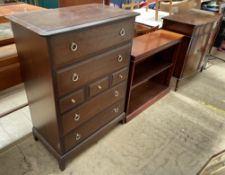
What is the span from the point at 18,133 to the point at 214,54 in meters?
3.29

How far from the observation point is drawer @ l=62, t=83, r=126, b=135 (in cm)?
128

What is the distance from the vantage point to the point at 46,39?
922mm

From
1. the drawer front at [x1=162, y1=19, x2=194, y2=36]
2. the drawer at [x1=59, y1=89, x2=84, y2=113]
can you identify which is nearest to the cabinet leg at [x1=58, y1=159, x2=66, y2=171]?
the drawer at [x1=59, y1=89, x2=84, y2=113]

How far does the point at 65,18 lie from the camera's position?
1.11 meters

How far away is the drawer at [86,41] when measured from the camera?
99cm

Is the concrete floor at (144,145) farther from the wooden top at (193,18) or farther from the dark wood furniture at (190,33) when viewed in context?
the wooden top at (193,18)

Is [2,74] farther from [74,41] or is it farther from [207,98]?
[207,98]

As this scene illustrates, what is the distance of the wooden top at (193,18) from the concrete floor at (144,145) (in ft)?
2.90

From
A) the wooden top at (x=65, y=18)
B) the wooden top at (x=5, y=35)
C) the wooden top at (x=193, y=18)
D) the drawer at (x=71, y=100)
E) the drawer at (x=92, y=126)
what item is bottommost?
the drawer at (x=92, y=126)

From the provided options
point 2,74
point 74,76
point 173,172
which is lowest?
point 173,172

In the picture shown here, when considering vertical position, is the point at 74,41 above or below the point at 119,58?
above

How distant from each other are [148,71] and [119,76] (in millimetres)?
630

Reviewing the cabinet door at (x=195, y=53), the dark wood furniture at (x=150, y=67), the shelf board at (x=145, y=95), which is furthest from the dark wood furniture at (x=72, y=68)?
the cabinet door at (x=195, y=53)

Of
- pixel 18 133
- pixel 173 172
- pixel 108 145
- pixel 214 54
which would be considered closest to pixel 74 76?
pixel 108 145
